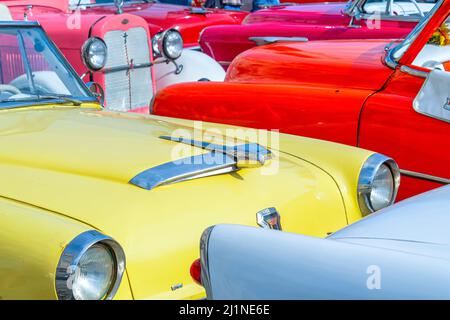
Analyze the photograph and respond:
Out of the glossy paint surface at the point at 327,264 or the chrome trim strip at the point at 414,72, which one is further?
the chrome trim strip at the point at 414,72

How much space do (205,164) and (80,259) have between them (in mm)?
772

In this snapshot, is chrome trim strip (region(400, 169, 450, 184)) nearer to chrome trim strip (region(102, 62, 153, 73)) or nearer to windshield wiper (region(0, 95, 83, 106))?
windshield wiper (region(0, 95, 83, 106))

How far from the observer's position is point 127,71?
21.8ft

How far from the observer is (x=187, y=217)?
2389 millimetres

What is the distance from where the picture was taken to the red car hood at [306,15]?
7740mm

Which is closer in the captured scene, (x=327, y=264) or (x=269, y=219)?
(x=327, y=264)

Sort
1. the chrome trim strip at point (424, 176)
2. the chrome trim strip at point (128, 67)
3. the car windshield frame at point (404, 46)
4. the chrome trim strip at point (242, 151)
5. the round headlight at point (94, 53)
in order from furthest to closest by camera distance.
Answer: the chrome trim strip at point (128, 67) < the round headlight at point (94, 53) < the car windshield frame at point (404, 46) < the chrome trim strip at point (424, 176) < the chrome trim strip at point (242, 151)

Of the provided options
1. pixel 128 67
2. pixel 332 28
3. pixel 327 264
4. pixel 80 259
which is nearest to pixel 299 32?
pixel 332 28

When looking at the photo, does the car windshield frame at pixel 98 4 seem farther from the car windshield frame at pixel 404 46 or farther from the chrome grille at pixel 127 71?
the car windshield frame at pixel 404 46

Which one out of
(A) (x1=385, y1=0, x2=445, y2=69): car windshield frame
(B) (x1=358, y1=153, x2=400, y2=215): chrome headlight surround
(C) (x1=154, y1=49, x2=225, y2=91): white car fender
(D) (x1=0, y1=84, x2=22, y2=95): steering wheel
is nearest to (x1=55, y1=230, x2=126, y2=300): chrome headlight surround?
(B) (x1=358, y1=153, x2=400, y2=215): chrome headlight surround

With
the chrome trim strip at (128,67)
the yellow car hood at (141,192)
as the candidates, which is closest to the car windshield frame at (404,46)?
the yellow car hood at (141,192)

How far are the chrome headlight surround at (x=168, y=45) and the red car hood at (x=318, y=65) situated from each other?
192 cm

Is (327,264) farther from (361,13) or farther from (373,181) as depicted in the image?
(361,13)

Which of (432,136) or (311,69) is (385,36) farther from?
(432,136)
